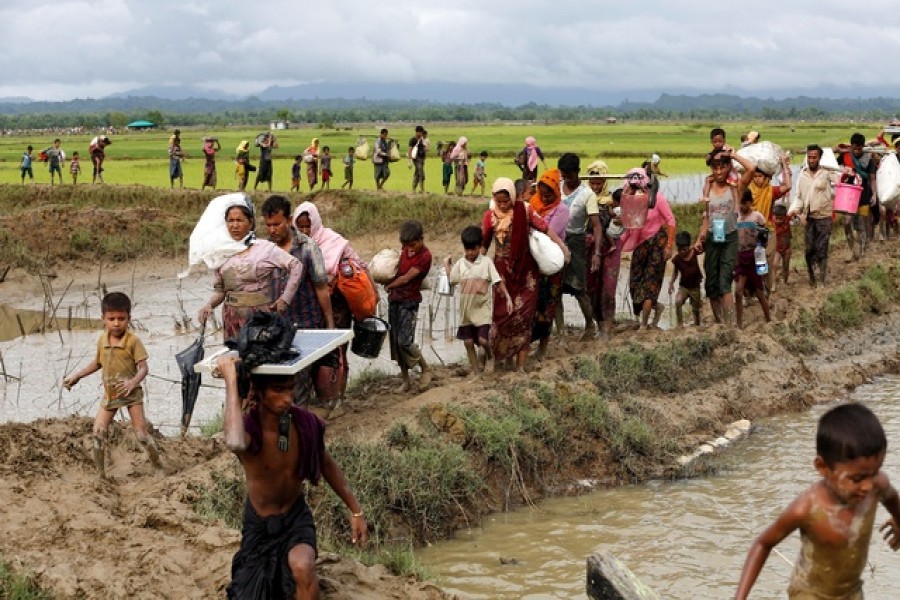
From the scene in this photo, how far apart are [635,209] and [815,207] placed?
3.93 m

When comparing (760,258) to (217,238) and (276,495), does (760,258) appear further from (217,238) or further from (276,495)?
(276,495)

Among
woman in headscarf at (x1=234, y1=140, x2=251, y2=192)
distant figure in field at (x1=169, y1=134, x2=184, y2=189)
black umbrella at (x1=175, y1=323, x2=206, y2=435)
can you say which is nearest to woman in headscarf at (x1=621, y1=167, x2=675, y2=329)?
black umbrella at (x1=175, y1=323, x2=206, y2=435)

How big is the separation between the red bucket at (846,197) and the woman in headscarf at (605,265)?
4.42 meters

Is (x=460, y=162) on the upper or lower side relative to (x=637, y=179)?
lower

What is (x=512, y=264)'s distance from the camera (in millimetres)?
8820

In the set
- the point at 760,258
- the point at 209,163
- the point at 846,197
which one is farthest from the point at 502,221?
the point at 209,163

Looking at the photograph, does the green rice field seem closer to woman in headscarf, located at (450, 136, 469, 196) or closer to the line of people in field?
woman in headscarf, located at (450, 136, 469, 196)

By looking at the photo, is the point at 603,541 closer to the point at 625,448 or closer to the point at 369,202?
the point at 625,448

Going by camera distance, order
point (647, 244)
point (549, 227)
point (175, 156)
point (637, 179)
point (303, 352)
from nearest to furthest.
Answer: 1. point (303, 352)
2. point (549, 227)
3. point (637, 179)
4. point (647, 244)
5. point (175, 156)

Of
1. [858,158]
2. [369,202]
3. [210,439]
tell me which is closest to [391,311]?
[210,439]

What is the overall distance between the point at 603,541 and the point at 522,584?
83 centimetres

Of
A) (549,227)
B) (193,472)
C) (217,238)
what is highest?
(217,238)

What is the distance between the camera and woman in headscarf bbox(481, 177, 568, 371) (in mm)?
8719

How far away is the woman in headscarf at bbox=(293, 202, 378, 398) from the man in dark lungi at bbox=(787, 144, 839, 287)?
7.00 meters
